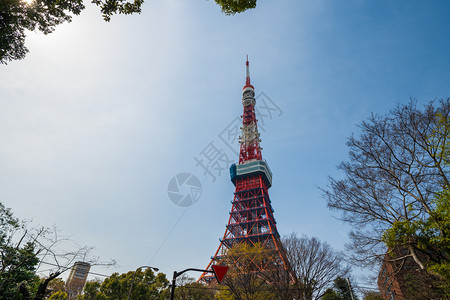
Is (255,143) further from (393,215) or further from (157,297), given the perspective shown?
(393,215)

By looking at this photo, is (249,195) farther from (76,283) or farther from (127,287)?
(76,283)

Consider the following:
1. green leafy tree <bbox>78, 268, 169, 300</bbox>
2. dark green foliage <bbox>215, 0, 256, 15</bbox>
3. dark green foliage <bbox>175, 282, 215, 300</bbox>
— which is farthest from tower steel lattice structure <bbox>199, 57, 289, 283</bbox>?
dark green foliage <bbox>215, 0, 256, 15</bbox>

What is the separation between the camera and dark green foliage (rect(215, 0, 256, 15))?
612 centimetres

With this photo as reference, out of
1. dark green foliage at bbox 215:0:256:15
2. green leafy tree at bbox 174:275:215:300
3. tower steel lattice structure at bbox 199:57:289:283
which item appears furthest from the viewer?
tower steel lattice structure at bbox 199:57:289:283

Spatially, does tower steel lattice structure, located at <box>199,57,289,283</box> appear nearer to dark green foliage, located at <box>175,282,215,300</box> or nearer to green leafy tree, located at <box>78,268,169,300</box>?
dark green foliage, located at <box>175,282,215,300</box>

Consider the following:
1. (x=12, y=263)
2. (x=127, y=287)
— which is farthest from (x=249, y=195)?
(x=12, y=263)

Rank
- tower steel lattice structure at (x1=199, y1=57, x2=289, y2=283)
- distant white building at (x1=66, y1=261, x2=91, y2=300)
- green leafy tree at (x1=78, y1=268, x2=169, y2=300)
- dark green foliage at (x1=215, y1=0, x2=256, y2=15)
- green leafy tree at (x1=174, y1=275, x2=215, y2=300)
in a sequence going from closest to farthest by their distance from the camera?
dark green foliage at (x1=215, y1=0, x2=256, y2=15) → distant white building at (x1=66, y1=261, x2=91, y2=300) → green leafy tree at (x1=78, y1=268, x2=169, y2=300) → green leafy tree at (x1=174, y1=275, x2=215, y2=300) → tower steel lattice structure at (x1=199, y1=57, x2=289, y2=283)

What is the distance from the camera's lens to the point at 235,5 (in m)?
6.15

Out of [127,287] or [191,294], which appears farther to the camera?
[191,294]

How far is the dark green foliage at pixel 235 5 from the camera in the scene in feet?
20.1

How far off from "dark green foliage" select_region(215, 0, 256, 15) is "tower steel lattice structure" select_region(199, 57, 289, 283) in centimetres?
2812

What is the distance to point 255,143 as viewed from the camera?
157ft

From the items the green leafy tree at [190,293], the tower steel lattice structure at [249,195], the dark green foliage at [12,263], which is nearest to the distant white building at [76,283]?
the dark green foliage at [12,263]

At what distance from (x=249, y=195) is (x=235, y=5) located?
1488 inches
